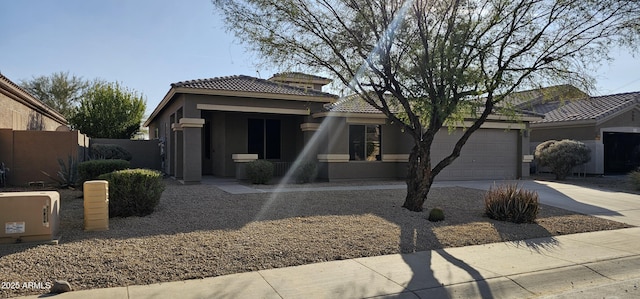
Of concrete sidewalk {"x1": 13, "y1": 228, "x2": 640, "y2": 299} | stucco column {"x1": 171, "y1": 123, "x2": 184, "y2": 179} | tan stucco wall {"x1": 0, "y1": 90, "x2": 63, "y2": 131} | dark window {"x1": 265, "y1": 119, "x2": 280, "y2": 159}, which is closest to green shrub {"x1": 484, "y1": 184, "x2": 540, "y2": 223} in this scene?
concrete sidewalk {"x1": 13, "y1": 228, "x2": 640, "y2": 299}

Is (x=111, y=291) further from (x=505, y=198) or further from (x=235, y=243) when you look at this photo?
(x=505, y=198)

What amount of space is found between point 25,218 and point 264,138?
13131 mm

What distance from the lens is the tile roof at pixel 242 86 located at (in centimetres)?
1609

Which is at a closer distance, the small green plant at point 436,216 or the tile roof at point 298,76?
the small green plant at point 436,216

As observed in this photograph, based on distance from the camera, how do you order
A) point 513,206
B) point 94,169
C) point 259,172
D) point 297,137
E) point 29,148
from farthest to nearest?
point 297,137
point 259,172
point 29,148
point 94,169
point 513,206

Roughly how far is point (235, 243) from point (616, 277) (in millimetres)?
5703

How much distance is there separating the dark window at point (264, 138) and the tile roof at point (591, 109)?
13178mm

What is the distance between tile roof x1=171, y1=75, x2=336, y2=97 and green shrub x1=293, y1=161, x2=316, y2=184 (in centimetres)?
269

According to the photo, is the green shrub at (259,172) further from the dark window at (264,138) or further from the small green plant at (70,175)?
the small green plant at (70,175)

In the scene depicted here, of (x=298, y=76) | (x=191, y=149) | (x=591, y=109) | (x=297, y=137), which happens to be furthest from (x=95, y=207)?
(x=591, y=109)

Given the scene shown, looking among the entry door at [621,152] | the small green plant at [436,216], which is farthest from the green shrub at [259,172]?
the entry door at [621,152]

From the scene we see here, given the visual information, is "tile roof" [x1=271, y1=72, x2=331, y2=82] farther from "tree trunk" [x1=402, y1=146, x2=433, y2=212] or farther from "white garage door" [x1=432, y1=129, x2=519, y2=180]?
"white garage door" [x1=432, y1=129, x2=519, y2=180]

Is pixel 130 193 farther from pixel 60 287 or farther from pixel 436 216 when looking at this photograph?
pixel 436 216

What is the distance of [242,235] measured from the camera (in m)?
7.77
